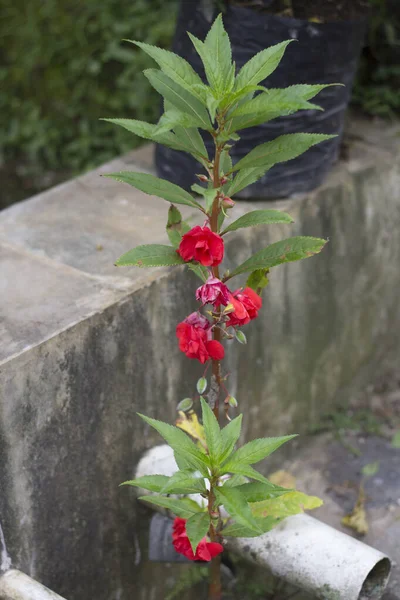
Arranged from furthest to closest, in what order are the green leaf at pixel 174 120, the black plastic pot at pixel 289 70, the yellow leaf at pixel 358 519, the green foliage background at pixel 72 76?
the green foliage background at pixel 72 76, the yellow leaf at pixel 358 519, the black plastic pot at pixel 289 70, the green leaf at pixel 174 120

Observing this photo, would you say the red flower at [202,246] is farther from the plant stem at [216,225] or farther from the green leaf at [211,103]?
the green leaf at [211,103]

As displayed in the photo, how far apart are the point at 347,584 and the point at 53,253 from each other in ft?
4.41

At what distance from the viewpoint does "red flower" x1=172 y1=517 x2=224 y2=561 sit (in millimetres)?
2074

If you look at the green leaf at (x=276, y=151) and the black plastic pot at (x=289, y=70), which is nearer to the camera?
the green leaf at (x=276, y=151)

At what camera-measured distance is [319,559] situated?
94.6 inches

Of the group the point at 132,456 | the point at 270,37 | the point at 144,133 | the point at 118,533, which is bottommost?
the point at 118,533

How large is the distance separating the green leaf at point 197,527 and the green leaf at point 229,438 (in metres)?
0.14

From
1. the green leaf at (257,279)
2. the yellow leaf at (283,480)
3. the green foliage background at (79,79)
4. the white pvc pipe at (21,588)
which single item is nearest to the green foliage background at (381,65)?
the green foliage background at (79,79)

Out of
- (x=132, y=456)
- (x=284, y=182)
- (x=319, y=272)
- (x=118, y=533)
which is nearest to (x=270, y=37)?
(x=284, y=182)

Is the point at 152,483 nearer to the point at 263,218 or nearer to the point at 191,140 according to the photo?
the point at 263,218

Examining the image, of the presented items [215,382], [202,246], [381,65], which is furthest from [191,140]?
[381,65]

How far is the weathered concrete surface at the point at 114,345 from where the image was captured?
2324 millimetres

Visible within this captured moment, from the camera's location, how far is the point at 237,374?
3.01m

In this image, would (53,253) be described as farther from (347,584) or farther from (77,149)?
(77,149)
